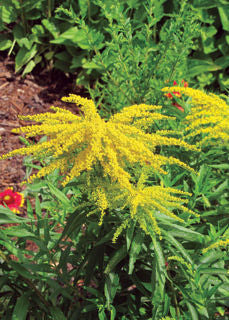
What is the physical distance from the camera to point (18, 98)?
4211mm

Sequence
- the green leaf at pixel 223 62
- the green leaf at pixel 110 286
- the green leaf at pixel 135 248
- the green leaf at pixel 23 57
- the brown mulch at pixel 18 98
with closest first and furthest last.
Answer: the green leaf at pixel 135 248
the green leaf at pixel 110 286
the brown mulch at pixel 18 98
the green leaf at pixel 23 57
the green leaf at pixel 223 62

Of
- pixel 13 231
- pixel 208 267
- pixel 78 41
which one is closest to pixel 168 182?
pixel 208 267

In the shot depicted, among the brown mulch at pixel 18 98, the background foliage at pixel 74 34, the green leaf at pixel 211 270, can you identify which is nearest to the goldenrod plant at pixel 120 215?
the green leaf at pixel 211 270

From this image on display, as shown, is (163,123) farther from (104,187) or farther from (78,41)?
(78,41)

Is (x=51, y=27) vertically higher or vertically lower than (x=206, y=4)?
lower

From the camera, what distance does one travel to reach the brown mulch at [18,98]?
11.8ft

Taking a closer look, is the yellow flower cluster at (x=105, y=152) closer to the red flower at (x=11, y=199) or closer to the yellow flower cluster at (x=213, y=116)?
the yellow flower cluster at (x=213, y=116)

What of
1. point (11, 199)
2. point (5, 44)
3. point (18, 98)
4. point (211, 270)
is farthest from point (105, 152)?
point (5, 44)

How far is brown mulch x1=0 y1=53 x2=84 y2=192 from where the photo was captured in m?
3.58

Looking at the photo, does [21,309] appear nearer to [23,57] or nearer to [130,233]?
[130,233]

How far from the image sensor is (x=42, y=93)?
441cm

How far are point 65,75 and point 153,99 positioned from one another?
83.0 inches

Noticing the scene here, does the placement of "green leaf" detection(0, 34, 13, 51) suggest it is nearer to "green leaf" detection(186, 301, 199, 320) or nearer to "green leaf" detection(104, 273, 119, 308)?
"green leaf" detection(104, 273, 119, 308)

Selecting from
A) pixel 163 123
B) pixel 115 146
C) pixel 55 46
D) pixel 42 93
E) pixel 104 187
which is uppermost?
pixel 115 146
